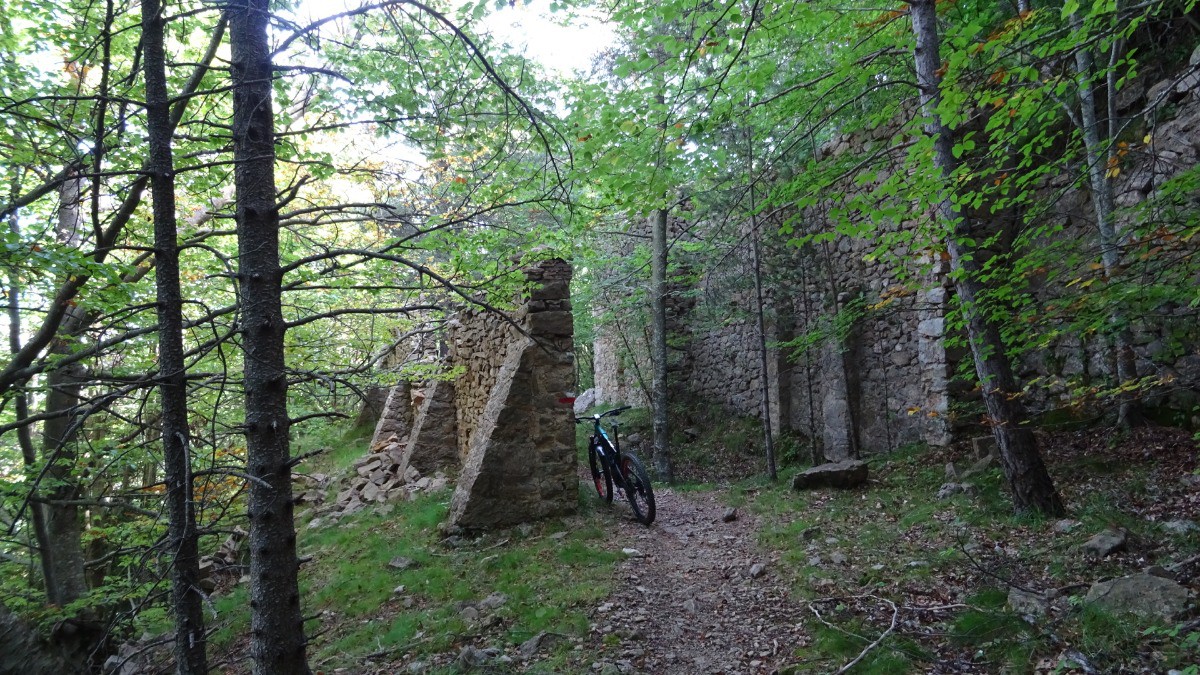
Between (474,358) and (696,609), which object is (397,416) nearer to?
(474,358)

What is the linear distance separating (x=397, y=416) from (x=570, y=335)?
5.26 m

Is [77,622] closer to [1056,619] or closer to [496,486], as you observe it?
[496,486]

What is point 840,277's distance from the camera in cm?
905

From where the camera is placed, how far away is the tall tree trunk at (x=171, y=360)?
2.93 m

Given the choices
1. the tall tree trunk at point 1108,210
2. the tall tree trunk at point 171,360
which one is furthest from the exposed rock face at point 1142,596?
the tall tree trunk at point 171,360

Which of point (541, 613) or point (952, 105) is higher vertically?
point (952, 105)

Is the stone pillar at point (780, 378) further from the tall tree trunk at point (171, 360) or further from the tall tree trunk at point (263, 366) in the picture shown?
the tall tree trunk at point (171, 360)

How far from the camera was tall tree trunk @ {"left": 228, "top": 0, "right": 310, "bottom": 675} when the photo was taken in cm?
273

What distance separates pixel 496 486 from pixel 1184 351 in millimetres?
→ 6446

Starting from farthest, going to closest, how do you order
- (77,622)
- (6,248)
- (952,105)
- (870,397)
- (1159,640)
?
(870,397), (77,622), (952,105), (6,248), (1159,640)

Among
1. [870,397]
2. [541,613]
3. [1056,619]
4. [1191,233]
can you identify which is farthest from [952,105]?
[870,397]

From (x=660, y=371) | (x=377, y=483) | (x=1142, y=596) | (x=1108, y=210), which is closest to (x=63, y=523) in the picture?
(x=377, y=483)

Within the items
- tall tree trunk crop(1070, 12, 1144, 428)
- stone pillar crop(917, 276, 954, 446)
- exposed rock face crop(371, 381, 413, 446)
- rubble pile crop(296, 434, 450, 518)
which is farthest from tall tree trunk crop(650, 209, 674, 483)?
tall tree trunk crop(1070, 12, 1144, 428)

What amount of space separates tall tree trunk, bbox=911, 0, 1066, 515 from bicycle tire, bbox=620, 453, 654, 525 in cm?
321
